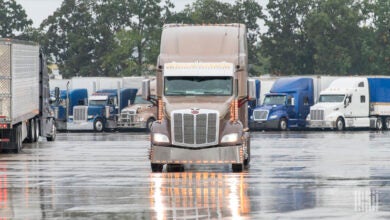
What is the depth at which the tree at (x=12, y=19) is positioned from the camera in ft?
495

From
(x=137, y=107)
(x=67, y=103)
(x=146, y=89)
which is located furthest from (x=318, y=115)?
(x=146, y=89)

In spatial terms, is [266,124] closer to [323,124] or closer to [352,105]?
[323,124]

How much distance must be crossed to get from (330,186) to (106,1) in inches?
4613

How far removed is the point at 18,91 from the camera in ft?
138

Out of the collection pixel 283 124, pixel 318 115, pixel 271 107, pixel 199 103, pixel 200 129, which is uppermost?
pixel 199 103

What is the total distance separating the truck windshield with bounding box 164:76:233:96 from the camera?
1219 inches

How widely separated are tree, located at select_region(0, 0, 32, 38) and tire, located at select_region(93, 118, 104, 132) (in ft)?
254

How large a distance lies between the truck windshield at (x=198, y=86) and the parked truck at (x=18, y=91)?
33.7 feet

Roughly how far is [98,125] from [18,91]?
108ft

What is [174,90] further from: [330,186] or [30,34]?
[30,34]

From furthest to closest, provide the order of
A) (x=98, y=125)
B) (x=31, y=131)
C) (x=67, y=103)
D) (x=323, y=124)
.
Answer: (x=98, y=125), (x=67, y=103), (x=323, y=124), (x=31, y=131)

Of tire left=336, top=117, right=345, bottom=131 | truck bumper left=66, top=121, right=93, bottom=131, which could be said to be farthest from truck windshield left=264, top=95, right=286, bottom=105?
truck bumper left=66, top=121, right=93, bottom=131

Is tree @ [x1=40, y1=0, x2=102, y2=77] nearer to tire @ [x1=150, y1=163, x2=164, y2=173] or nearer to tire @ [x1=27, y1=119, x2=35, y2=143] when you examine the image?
tire @ [x1=27, y1=119, x2=35, y2=143]

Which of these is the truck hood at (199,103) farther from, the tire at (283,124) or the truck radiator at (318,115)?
the tire at (283,124)
